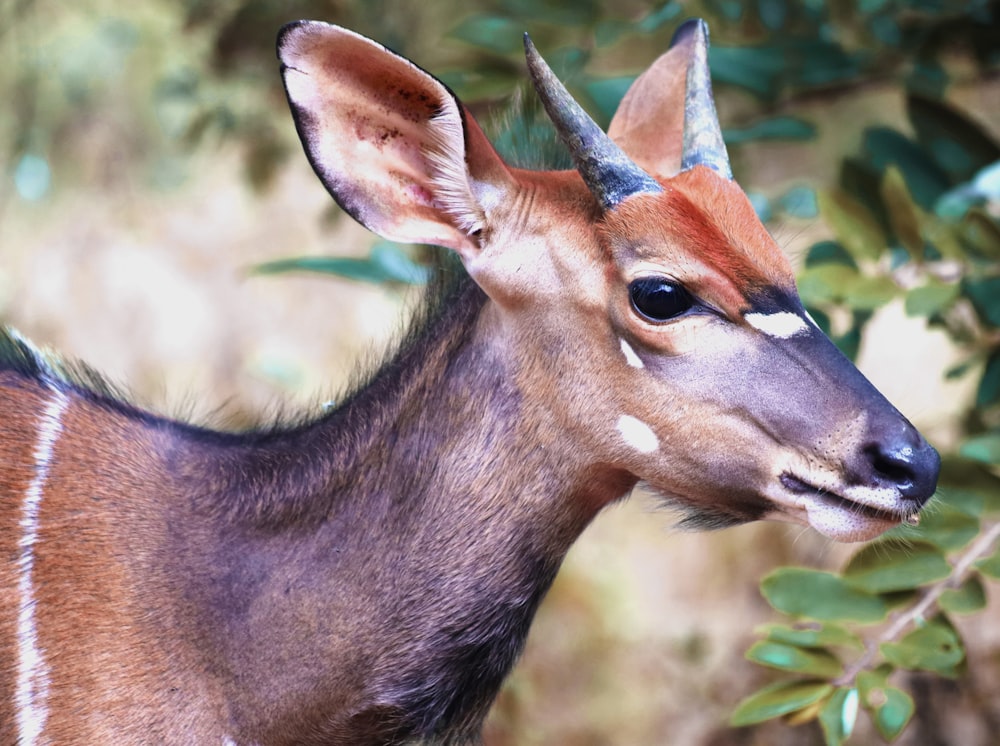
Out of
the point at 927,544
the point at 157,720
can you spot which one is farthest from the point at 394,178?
the point at 927,544

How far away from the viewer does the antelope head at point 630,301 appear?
217 cm

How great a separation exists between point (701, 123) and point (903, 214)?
1012mm

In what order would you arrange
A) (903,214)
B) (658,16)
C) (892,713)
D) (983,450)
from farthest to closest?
(658,16) < (903,214) < (983,450) < (892,713)

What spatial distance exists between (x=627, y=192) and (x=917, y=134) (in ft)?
6.38

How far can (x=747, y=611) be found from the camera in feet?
17.7

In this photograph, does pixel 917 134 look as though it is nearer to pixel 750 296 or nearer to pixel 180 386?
pixel 750 296

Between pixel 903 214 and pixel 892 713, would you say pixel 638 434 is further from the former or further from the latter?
pixel 903 214

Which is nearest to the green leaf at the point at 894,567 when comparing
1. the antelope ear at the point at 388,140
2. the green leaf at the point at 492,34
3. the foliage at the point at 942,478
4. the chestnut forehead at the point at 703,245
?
the foliage at the point at 942,478

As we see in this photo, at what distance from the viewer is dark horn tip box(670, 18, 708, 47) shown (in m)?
2.83

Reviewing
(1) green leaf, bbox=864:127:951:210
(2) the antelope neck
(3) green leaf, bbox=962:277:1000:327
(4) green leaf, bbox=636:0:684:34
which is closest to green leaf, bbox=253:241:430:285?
(4) green leaf, bbox=636:0:684:34

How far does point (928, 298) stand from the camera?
3.17 m

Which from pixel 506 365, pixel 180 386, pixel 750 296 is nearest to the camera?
pixel 750 296

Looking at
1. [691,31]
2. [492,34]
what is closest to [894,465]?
[691,31]

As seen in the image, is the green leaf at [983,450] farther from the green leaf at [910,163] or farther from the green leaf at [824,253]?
the green leaf at [910,163]
